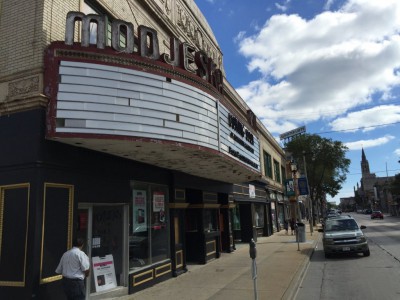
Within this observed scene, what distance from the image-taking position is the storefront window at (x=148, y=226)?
430 inches

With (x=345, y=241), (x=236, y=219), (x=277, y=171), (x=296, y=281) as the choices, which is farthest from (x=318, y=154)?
(x=296, y=281)

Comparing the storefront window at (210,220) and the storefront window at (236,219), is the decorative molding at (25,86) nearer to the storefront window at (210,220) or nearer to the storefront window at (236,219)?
the storefront window at (210,220)

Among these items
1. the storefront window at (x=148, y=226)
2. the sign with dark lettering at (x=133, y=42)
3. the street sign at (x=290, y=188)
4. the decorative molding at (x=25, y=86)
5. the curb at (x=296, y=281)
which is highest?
the sign with dark lettering at (x=133, y=42)

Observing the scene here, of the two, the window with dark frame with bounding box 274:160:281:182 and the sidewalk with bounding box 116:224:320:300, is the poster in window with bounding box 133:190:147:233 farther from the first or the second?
the window with dark frame with bounding box 274:160:281:182

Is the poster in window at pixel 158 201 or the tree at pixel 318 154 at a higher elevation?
the tree at pixel 318 154

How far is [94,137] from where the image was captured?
775 cm

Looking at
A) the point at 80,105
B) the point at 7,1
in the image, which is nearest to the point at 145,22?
the point at 7,1

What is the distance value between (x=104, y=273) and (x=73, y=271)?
2.51m

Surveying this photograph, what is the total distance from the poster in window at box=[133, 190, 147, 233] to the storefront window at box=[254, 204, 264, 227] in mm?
17403

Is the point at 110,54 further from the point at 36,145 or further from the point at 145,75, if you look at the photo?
the point at 36,145

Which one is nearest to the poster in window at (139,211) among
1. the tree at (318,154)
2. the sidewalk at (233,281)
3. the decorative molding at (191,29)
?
the sidewalk at (233,281)

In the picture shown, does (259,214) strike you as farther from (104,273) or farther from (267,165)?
(104,273)

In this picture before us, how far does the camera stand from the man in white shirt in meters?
7.09

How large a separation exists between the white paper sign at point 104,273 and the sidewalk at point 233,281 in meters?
0.48
